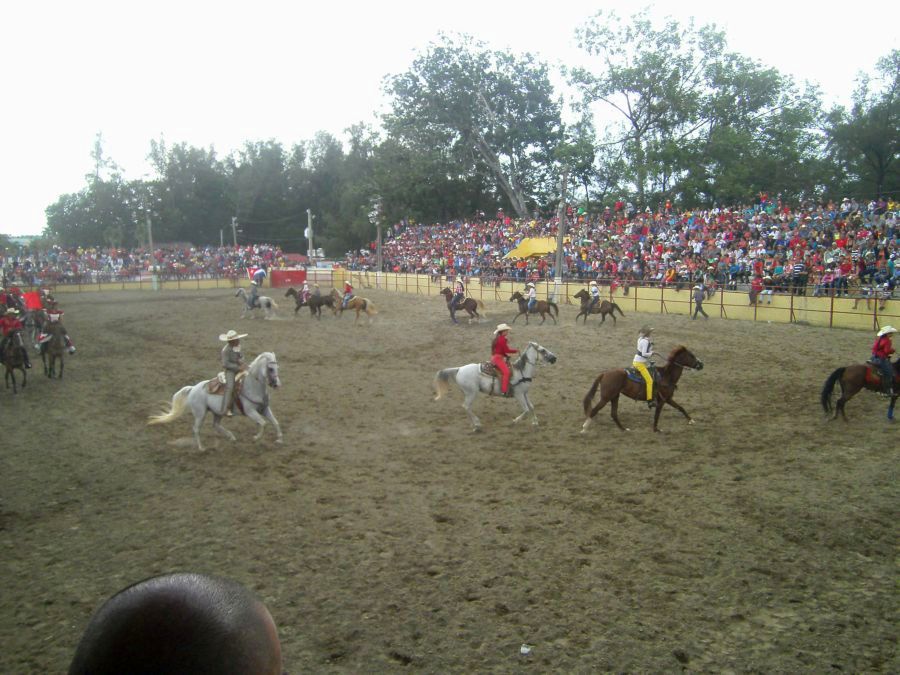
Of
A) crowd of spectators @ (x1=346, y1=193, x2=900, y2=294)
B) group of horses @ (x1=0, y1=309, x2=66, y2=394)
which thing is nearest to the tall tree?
crowd of spectators @ (x1=346, y1=193, x2=900, y2=294)

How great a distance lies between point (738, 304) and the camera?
893 inches

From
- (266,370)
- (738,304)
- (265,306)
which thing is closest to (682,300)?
(738,304)

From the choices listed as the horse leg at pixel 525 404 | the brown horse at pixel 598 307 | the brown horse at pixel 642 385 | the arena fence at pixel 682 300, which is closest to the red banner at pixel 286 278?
the arena fence at pixel 682 300

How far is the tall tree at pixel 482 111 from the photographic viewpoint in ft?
173

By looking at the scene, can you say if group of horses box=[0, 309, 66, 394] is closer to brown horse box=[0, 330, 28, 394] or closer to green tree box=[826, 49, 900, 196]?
brown horse box=[0, 330, 28, 394]

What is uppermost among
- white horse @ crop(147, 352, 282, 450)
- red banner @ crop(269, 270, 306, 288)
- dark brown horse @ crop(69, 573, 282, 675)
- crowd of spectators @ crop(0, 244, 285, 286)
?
crowd of spectators @ crop(0, 244, 285, 286)

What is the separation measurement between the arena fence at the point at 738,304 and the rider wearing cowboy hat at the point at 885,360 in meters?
9.61

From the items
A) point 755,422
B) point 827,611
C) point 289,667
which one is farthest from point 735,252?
point 289,667

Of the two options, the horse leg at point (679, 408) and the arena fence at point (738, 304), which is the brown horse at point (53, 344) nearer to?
the horse leg at point (679, 408)

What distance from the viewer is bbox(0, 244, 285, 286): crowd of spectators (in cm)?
4144

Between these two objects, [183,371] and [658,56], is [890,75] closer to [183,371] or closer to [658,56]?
[658,56]

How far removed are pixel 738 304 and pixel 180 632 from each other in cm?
2416

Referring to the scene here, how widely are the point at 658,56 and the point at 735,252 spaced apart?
72.4 feet

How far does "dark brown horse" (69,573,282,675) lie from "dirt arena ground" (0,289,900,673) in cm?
377
